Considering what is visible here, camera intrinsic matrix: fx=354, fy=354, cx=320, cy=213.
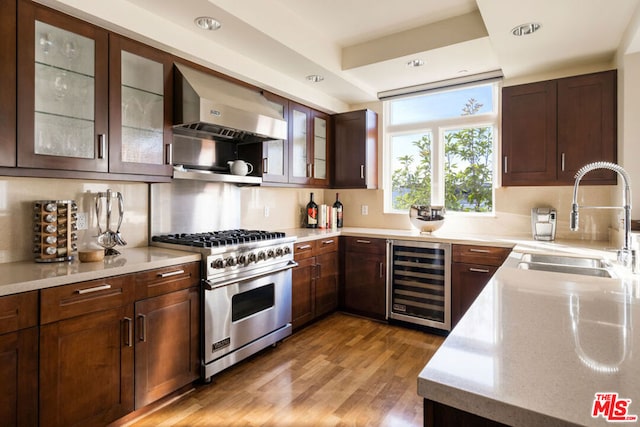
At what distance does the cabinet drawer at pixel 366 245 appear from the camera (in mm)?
3604

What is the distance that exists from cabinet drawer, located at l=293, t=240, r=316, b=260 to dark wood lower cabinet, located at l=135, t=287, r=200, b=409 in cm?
109

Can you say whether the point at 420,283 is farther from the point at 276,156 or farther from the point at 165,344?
the point at 165,344

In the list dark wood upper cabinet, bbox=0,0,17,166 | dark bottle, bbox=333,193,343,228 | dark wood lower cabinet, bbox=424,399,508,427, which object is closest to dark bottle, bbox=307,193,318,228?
dark bottle, bbox=333,193,343,228

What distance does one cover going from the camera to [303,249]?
3316 mm

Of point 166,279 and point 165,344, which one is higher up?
point 166,279

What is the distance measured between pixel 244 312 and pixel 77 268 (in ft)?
3.87

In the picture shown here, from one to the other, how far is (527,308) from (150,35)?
8.39ft

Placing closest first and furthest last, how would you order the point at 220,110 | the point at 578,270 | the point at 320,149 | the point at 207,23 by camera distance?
1. the point at 578,270
2. the point at 207,23
3. the point at 220,110
4. the point at 320,149

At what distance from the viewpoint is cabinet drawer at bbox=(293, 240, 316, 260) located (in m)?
3.23

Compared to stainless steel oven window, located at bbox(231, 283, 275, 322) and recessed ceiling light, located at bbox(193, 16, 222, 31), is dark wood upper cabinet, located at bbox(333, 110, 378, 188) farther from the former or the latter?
recessed ceiling light, located at bbox(193, 16, 222, 31)

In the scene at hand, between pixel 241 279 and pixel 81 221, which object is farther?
pixel 241 279

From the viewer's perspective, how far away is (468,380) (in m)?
0.70

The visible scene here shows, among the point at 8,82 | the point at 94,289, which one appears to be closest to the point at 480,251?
the point at 94,289

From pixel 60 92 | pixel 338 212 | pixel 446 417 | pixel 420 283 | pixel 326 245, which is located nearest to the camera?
pixel 446 417
